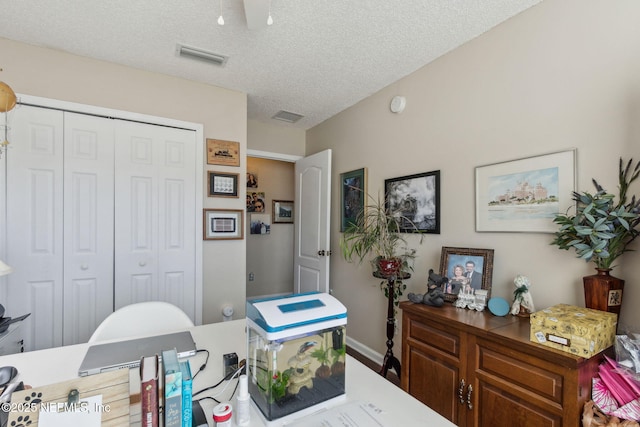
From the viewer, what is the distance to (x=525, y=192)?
179 cm

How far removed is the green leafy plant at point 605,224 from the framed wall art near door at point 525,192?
164 millimetres

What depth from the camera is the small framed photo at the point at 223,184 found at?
114 inches

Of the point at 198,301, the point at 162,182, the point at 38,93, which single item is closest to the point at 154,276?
the point at 198,301

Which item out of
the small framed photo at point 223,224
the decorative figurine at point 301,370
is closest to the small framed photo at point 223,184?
the small framed photo at point 223,224

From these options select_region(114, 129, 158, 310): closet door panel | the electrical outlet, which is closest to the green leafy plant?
the electrical outlet

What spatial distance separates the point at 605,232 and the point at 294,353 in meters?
1.42

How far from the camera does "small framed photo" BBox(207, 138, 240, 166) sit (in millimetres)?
2883

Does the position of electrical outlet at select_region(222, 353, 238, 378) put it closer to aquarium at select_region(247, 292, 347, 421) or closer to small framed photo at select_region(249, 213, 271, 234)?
aquarium at select_region(247, 292, 347, 421)

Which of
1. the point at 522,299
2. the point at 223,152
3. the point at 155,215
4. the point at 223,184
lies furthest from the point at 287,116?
the point at 522,299

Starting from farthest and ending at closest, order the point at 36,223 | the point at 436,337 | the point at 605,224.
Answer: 1. the point at 36,223
2. the point at 436,337
3. the point at 605,224

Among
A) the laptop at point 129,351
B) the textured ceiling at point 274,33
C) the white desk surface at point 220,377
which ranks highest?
the textured ceiling at point 274,33

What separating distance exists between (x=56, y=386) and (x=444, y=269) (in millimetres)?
2048

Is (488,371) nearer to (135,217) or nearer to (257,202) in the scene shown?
(135,217)

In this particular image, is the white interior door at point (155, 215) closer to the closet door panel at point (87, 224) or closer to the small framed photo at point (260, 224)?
the closet door panel at point (87, 224)
